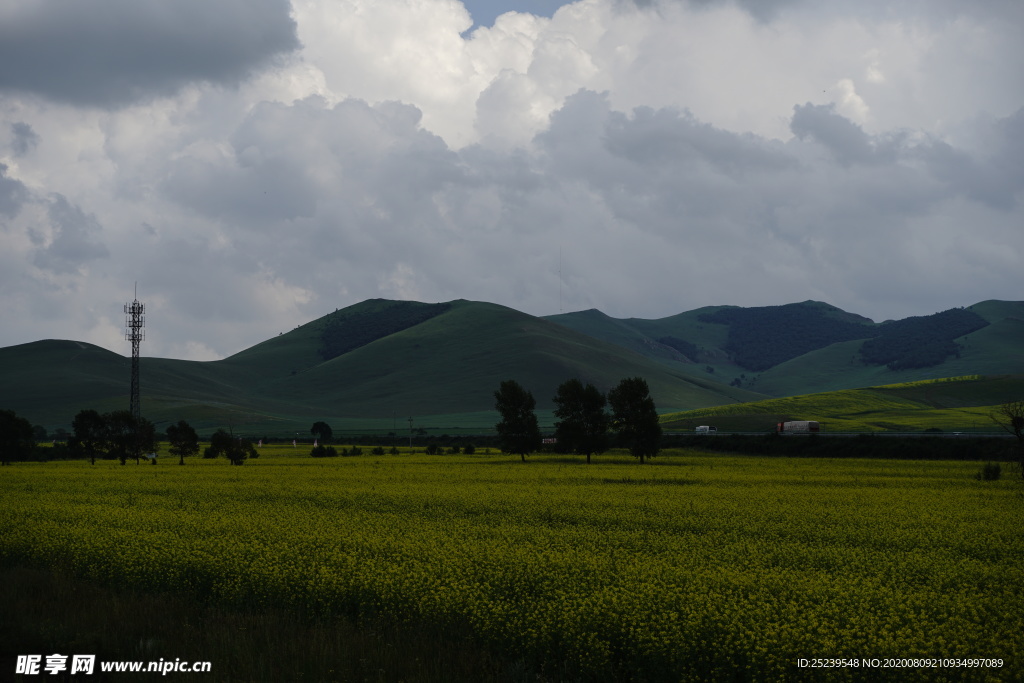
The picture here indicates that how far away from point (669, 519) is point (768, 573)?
12.0 m

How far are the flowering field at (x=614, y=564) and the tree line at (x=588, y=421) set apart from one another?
4107cm

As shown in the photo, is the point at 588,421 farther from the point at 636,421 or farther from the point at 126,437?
the point at 126,437

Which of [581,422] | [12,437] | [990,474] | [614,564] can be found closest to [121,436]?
[12,437]

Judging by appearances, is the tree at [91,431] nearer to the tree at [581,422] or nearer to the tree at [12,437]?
the tree at [12,437]

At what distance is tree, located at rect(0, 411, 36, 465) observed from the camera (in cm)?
9821

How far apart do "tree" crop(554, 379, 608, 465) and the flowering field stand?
45367 millimetres

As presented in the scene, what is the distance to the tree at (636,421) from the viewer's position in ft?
287

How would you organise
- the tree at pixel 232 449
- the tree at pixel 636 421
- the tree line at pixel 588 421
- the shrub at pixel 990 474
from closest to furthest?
the shrub at pixel 990 474
the tree at pixel 636 421
the tree line at pixel 588 421
the tree at pixel 232 449

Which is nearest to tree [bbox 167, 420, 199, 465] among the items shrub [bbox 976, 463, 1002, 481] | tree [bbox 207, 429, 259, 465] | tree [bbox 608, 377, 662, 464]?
tree [bbox 207, 429, 259, 465]

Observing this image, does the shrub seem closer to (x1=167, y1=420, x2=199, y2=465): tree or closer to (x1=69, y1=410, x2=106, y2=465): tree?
(x1=167, y1=420, x2=199, y2=465): tree

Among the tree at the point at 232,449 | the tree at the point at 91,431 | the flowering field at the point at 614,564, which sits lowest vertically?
the flowering field at the point at 614,564

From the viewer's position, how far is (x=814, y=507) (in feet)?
123

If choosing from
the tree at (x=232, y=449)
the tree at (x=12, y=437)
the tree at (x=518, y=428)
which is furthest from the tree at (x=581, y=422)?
the tree at (x=12, y=437)

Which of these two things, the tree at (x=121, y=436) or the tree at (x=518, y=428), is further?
the tree at (x=121, y=436)
